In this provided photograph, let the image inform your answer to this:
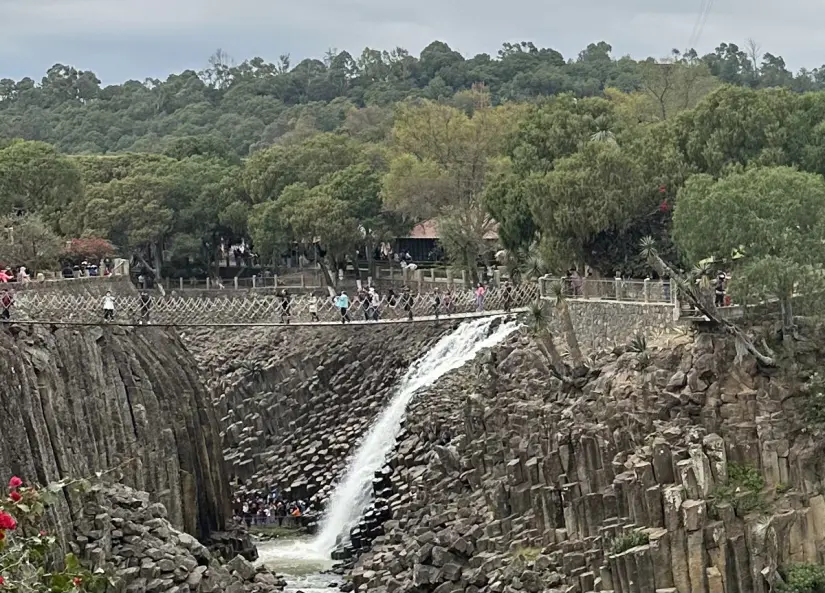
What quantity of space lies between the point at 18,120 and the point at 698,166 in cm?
12330

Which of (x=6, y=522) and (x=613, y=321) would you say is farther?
(x=613, y=321)

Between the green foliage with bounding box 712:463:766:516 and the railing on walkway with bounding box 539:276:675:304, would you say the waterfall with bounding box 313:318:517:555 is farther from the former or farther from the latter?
the green foliage with bounding box 712:463:766:516

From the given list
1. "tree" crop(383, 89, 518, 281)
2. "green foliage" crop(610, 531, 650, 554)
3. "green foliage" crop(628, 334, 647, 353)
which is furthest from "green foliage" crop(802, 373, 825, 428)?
"tree" crop(383, 89, 518, 281)

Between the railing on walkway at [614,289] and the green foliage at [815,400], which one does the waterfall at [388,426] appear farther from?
the green foliage at [815,400]

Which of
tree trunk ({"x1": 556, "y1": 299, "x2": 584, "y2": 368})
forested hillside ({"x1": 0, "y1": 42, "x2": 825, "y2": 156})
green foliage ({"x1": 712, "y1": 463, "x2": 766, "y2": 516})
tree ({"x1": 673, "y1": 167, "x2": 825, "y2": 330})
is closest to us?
green foliage ({"x1": 712, "y1": 463, "x2": 766, "y2": 516})

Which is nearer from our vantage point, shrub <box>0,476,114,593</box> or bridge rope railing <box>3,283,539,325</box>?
shrub <box>0,476,114,593</box>

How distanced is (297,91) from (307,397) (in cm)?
12062

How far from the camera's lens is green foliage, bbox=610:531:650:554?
3772 centimetres

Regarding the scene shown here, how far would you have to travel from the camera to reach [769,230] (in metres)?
42.2

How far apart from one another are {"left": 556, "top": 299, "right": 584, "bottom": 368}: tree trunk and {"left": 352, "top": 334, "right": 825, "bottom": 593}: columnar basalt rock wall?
2.61m

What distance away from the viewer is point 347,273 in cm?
8619

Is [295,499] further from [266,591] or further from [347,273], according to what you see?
[347,273]

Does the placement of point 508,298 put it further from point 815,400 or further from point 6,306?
point 6,306

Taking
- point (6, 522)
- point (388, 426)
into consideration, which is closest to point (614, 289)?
point (388, 426)
